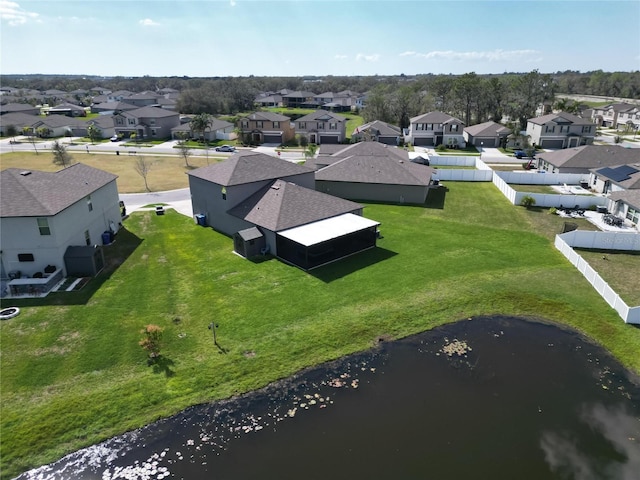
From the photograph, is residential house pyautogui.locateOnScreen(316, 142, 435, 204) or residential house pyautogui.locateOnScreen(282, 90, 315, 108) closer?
residential house pyautogui.locateOnScreen(316, 142, 435, 204)

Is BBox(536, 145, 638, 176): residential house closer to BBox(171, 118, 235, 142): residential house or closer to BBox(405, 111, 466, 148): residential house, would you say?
BBox(405, 111, 466, 148): residential house

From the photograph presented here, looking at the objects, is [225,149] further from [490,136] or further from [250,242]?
[250,242]

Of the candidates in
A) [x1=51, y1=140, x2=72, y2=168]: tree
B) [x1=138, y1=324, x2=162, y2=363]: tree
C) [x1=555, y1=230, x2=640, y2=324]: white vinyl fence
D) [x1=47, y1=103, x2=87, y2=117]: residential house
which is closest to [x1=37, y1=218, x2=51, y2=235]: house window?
[x1=138, y1=324, x2=162, y2=363]: tree

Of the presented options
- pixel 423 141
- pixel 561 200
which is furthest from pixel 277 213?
pixel 423 141

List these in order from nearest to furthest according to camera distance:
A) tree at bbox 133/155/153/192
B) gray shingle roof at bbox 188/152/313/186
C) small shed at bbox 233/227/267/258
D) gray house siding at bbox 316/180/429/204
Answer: small shed at bbox 233/227/267/258
gray shingle roof at bbox 188/152/313/186
gray house siding at bbox 316/180/429/204
tree at bbox 133/155/153/192

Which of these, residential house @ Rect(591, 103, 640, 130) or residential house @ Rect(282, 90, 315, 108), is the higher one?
residential house @ Rect(282, 90, 315, 108)

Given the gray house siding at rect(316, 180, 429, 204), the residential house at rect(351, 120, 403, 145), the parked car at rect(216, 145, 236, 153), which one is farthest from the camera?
the residential house at rect(351, 120, 403, 145)
